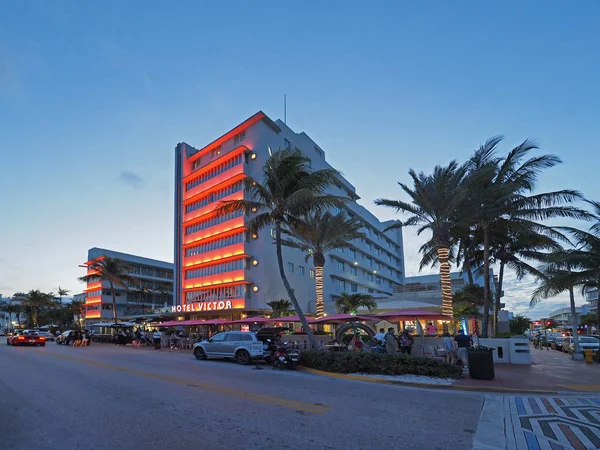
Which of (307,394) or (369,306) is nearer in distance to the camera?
(307,394)

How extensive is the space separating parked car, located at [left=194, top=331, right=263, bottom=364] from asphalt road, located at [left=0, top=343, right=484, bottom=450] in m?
6.97

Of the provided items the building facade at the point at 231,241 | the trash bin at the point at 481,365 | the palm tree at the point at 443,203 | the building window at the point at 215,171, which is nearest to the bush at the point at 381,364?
the trash bin at the point at 481,365

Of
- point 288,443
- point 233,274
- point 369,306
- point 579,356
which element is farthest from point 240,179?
point 288,443

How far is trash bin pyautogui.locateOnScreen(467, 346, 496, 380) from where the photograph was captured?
14.1 metres

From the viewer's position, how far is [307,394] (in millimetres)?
11070

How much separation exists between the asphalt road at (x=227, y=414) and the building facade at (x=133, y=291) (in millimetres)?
60519

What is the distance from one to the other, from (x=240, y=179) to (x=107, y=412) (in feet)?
133

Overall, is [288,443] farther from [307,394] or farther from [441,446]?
[307,394]

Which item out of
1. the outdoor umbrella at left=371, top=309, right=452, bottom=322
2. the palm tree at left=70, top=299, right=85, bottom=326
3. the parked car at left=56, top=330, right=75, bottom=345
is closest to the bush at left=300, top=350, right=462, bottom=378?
the outdoor umbrella at left=371, top=309, right=452, bottom=322

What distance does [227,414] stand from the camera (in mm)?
8406

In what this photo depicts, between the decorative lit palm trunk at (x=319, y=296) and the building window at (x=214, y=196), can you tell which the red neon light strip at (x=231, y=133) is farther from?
the decorative lit palm trunk at (x=319, y=296)

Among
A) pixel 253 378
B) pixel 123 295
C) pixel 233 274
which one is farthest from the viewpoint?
pixel 123 295

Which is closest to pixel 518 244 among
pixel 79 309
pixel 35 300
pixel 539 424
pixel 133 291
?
pixel 539 424

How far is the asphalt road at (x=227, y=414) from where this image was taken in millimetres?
6664
